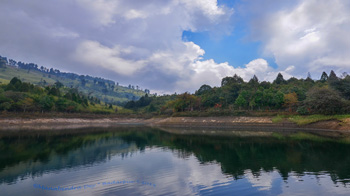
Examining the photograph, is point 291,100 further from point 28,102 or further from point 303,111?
point 28,102

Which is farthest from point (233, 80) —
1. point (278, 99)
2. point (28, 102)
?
point (28, 102)

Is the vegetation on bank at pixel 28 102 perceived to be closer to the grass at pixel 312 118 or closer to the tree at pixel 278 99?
the tree at pixel 278 99

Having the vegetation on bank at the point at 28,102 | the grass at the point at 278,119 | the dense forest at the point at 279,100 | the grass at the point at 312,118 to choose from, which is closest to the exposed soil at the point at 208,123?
the grass at the point at 312,118

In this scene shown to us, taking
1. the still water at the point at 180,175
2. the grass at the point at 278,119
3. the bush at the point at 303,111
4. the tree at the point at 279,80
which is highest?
the tree at the point at 279,80

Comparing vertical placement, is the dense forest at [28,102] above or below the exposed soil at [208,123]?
above

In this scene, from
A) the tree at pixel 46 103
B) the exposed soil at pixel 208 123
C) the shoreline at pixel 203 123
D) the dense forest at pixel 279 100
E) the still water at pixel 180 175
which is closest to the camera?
the still water at pixel 180 175

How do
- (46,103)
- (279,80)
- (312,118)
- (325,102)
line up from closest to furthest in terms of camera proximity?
(325,102)
(312,118)
(46,103)
(279,80)

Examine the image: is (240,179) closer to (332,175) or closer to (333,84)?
(332,175)

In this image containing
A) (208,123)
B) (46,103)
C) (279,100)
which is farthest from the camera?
(46,103)

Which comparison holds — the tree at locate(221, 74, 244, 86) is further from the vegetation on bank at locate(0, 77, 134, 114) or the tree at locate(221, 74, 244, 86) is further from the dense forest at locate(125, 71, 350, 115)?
the vegetation on bank at locate(0, 77, 134, 114)

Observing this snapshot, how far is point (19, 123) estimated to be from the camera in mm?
65875

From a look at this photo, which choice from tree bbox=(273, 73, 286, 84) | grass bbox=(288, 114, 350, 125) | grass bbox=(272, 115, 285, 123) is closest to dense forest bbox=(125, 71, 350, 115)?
tree bbox=(273, 73, 286, 84)

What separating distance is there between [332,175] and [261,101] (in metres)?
66.5

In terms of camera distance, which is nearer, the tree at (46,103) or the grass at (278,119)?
the grass at (278,119)
